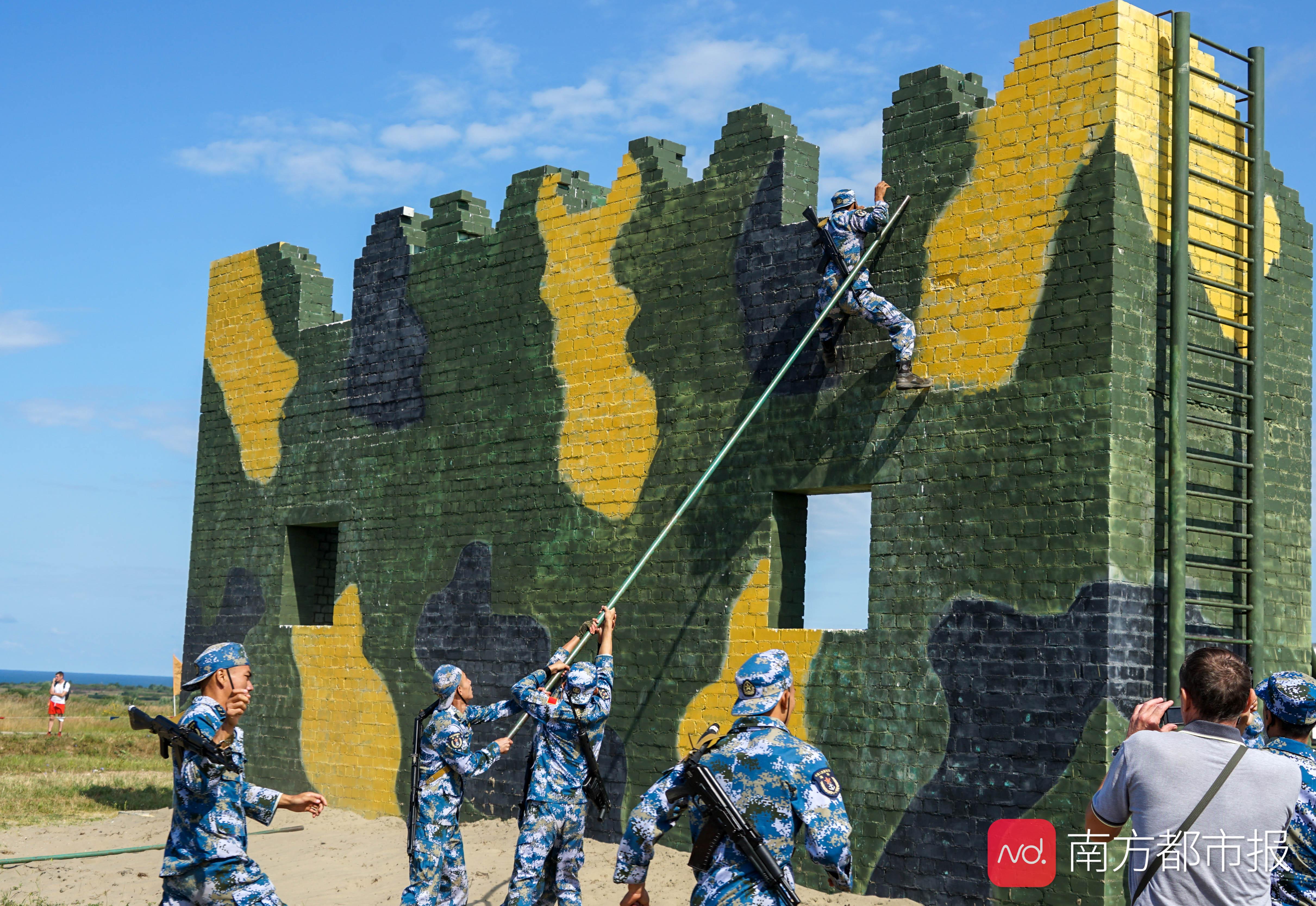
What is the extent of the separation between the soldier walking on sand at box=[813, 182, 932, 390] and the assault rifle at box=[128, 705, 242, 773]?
613cm

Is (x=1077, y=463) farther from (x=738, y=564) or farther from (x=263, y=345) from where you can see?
(x=263, y=345)

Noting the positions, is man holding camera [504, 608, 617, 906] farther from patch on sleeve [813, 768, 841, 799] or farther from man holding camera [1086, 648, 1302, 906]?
man holding camera [1086, 648, 1302, 906]

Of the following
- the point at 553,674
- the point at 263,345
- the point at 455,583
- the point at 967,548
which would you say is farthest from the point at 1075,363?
the point at 263,345

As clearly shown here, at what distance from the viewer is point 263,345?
17.5m

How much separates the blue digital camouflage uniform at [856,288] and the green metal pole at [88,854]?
5.99 m

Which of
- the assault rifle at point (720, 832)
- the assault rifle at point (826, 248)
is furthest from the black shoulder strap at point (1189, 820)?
→ the assault rifle at point (826, 248)

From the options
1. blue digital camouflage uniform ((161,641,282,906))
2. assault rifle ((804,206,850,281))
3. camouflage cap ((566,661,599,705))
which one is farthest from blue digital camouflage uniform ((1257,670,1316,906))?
assault rifle ((804,206,850,281))

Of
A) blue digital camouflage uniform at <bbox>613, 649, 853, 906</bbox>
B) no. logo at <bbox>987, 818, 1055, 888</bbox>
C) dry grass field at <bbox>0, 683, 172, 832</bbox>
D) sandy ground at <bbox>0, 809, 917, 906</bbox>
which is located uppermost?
blue digital camouflage uniform at <bbox>613, 649, 853, 906</bbox>

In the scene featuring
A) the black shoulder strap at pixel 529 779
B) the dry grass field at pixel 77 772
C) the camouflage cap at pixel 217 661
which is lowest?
the dry grass field at pixel 77 772

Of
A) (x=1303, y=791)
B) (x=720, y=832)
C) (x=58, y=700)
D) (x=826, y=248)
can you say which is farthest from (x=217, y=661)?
(x=58, y=700)

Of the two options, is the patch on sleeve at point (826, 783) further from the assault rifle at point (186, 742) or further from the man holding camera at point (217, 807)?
the assault rifle at point (186, 742)

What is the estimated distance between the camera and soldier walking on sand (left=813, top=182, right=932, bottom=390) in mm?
10898

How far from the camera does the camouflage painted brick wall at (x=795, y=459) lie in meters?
9.96

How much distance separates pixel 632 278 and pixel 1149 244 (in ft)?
15.8
